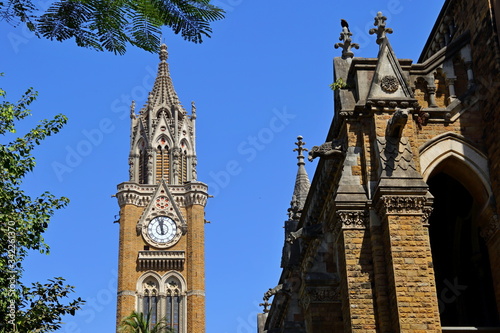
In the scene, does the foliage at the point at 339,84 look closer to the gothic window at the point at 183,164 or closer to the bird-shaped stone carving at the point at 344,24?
the bird-shaped stone carving at the point at 344,24

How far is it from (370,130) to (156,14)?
33.6ft

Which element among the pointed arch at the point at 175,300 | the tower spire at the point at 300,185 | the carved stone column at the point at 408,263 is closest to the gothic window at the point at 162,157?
the pointed arch at the point at 175,300

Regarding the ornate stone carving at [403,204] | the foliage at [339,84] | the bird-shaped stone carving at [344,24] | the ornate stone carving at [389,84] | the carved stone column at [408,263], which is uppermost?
the bird-shaped stone carving at [344,24]

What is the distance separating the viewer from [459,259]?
75.4 ft

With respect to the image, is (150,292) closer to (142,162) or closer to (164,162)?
(164,162)

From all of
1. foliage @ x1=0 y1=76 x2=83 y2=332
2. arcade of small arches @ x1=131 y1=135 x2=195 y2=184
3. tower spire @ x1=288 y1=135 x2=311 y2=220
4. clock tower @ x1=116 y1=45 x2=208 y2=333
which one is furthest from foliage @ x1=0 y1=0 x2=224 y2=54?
arcade of small arches @ x1=131 y1=135 x2=195 y2=184

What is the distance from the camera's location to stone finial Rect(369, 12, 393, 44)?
19.9m

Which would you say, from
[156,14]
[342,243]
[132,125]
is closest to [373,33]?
[342,243]

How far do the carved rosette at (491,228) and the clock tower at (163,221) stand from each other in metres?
67.3

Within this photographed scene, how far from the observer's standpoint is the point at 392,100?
19047 mm

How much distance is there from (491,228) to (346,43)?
560 centimetres

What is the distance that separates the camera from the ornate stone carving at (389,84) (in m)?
19.2

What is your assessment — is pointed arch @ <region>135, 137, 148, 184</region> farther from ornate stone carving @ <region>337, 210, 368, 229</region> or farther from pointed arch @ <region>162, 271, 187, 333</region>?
ornate stone carving @ <region>337, 210, 368, 229</region>

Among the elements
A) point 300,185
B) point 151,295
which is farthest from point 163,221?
point 300,185
